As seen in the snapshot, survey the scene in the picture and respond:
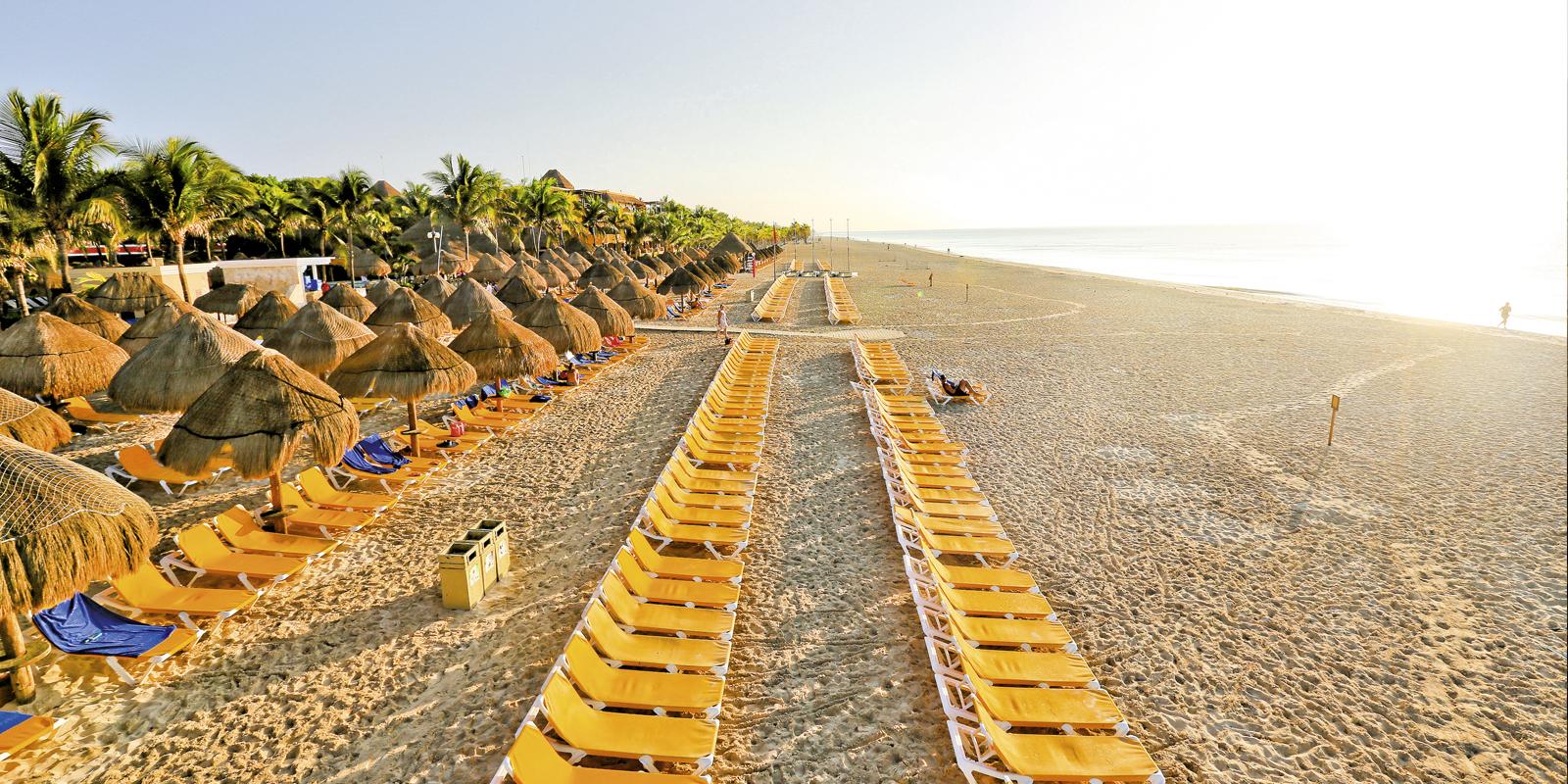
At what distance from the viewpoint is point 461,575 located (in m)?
5.83

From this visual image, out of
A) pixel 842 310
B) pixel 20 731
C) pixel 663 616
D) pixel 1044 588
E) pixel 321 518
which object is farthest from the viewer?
pixel 842 310

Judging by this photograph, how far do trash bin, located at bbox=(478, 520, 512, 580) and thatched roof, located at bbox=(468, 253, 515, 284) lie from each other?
2411 cm

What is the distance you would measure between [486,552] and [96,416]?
30.7ft

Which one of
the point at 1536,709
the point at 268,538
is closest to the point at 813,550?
the point at 268,538

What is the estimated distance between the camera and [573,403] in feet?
41.8

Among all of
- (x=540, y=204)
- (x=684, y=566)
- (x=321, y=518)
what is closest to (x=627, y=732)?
(x=684, y=566)

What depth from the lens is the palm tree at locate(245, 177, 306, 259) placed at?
2611 centimetres

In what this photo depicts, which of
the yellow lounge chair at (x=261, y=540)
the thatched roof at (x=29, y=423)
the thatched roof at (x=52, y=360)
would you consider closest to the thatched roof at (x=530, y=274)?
the thatched roof at (x=52, y=360)

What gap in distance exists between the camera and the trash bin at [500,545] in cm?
635

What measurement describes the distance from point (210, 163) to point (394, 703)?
17852mm

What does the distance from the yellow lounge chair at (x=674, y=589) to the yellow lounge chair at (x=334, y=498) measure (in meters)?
3.40

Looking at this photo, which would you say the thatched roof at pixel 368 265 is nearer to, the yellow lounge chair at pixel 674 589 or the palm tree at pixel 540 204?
the palm tree at pixel 540 204

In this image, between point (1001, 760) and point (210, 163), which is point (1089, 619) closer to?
point (1001, 760)

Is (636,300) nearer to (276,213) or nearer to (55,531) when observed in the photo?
(55,531)
